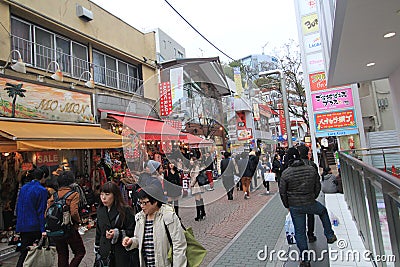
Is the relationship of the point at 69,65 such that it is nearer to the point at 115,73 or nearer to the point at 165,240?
the point at 115,73

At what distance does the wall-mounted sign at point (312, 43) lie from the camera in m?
11.1

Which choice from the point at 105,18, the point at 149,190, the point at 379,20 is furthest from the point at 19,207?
the point at 105,18

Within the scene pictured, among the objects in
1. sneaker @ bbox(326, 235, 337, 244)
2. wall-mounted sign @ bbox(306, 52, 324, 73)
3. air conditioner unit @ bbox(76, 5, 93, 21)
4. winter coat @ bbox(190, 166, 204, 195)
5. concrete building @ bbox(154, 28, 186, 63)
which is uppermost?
concrete building @ bbox(154, 28, 186, 63)

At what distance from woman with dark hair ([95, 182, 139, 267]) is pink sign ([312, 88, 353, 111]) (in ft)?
33.0

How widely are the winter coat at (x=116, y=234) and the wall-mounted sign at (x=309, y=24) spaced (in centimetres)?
1109

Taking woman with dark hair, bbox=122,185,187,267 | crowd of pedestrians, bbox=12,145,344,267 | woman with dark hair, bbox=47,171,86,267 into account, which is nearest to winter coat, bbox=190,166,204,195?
crowd of pedestrians, bbox=12,145,344,267

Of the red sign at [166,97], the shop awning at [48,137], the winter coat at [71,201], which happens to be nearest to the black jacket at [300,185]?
the winter coat at [71,201]

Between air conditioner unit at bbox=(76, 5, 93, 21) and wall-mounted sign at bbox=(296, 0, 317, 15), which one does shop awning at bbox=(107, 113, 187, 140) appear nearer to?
air conditioner unit at bbox=(76, 5, 93, 21)

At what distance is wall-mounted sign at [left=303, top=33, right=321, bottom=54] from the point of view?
1109 cm

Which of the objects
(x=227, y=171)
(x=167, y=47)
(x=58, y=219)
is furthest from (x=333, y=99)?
(x=167, y=47)

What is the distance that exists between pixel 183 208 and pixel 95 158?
3.44 metres

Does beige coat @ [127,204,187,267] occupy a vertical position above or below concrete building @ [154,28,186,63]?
below

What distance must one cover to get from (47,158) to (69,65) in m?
3.49

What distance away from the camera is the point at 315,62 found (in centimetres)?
1113
